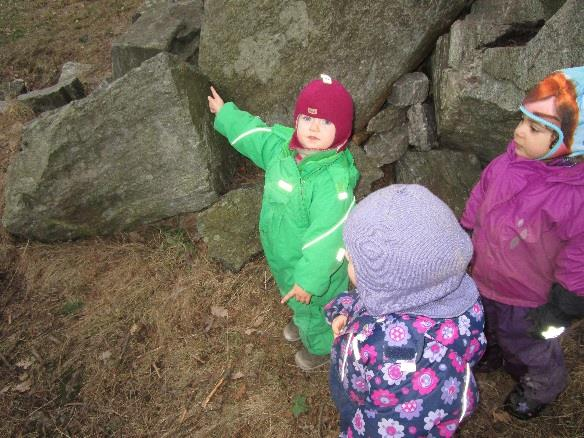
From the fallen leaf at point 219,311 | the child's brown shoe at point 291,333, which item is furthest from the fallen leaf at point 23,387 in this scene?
the child's brown shoe at point 291,333

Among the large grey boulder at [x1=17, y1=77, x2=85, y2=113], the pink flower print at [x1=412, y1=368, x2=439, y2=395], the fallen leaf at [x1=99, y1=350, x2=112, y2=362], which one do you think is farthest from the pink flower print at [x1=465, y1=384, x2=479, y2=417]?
the large grey boulder at [x1=17, y1=77, x2=85, y2=113]

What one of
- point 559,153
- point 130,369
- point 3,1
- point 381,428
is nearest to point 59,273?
point 130,369

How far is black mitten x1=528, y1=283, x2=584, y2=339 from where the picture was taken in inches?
89.0

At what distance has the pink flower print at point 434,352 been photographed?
179 centimetres

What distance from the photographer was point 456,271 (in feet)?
5.69

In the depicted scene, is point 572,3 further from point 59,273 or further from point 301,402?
point 59,273

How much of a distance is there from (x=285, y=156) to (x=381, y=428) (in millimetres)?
1702

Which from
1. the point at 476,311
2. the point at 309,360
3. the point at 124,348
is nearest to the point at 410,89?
the point at 309,360

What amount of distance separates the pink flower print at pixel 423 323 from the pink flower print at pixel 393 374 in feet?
0.60

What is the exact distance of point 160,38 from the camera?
4598 millimetres

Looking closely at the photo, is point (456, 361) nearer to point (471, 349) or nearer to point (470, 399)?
point (471, 349)

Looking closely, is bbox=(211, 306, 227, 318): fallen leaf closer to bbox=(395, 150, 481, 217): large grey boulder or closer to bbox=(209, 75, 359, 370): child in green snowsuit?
bbox=(209, 75, 359, 370): child in green snowsuit

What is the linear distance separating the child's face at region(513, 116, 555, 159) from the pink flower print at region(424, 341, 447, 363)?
1.17 meters

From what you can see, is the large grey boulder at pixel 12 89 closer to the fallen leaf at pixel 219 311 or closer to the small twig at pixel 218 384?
the fallen leaf at pixel 219 311
